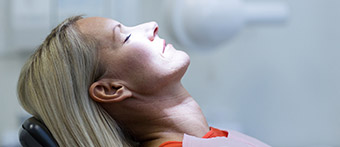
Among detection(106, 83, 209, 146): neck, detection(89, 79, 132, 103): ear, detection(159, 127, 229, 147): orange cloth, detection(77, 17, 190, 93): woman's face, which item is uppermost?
detection(77, 17, 190, 93): woman's face

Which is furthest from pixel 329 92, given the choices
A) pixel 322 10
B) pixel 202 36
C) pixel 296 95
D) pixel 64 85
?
pixel 64 85

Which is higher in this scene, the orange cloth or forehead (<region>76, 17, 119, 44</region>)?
forehead (<region>76, 17, 119, 44</region>)

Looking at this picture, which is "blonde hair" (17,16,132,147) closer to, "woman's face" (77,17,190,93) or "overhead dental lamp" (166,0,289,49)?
"woman's face" (77,17,190,93)

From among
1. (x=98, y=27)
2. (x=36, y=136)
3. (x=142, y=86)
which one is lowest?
(x=36, y=136)

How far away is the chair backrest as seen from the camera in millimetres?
875

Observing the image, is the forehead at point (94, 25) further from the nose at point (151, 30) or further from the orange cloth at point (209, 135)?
the orange cloth at point (209, 135)

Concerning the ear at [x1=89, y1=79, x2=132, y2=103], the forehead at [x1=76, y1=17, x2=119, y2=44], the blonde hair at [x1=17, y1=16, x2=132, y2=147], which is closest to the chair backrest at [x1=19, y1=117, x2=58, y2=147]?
the blonde hair at [x1=17, y1=16, x2=132, y2=147]

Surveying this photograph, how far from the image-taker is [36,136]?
0.88 metres

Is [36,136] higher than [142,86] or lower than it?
lower

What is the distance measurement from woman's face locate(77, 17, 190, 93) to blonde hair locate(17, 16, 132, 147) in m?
0.03

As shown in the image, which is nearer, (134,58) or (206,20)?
(134,58)

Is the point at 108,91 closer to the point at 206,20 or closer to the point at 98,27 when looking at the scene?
the point at 98,27

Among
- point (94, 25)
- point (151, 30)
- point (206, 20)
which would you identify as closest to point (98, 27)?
point (94, 25)

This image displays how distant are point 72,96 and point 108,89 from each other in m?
0.07
